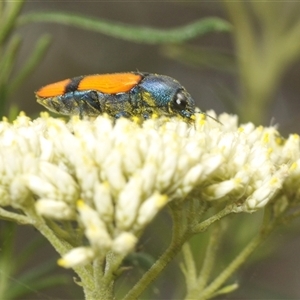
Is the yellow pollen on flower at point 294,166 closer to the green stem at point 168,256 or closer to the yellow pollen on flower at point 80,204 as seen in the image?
the green stem at point 168,256

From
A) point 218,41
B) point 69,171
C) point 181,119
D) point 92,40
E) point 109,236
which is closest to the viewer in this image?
point 109,236

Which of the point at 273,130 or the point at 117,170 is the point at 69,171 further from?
the point at 273,130

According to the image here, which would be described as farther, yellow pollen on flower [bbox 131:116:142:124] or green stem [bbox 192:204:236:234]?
yellow pollen on flower [bbox 131:116:142:124]

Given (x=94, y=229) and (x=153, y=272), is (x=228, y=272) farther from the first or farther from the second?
(x=94, y=229)

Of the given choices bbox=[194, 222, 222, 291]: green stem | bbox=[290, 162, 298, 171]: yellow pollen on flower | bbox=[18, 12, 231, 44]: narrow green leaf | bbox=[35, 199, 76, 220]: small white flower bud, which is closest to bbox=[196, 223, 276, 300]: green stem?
bbox=[194, 222, 222, 291]: green stem

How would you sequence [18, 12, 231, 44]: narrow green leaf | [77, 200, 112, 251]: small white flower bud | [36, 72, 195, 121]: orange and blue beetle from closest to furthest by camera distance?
1. [77, 200, 112, 251]: small white flower bud
2. [36, 72, 195, 121]: orange and blue beetle
3. [18, 12, 231, 44]: narrow green leaf

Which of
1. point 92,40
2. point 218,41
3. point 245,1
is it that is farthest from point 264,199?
point 218,41

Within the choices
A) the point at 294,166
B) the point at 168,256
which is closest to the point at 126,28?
the point at 294,166

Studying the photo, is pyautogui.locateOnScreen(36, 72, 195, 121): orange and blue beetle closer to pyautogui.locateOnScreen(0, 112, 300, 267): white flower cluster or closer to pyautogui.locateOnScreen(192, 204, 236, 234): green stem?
pyautogui.locateOnScreen(0, 112, 300, 267): white flower cluster
